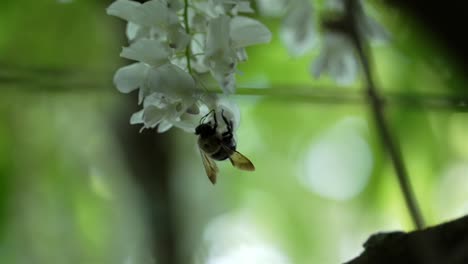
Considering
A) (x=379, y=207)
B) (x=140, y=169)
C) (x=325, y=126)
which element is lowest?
(x=379, y=207)

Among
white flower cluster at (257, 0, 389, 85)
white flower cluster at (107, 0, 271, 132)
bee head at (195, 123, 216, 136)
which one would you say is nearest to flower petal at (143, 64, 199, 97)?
white flower cluster at (107, 0, 271, 132)

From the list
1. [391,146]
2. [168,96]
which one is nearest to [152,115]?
[168,96]

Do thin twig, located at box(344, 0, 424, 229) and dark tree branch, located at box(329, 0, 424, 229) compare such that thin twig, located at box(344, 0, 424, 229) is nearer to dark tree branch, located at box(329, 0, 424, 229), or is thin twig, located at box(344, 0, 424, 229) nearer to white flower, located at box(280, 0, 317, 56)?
dark tree branch, located at box(329, 0, 424, 229)

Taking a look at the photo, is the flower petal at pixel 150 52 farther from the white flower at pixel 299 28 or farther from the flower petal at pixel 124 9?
the white flower at pixel 299 28

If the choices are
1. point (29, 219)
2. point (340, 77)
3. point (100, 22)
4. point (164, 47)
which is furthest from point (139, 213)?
point (164, 47)

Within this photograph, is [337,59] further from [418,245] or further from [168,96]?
[418,245]

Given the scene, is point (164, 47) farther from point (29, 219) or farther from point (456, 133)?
point (29, 219)
